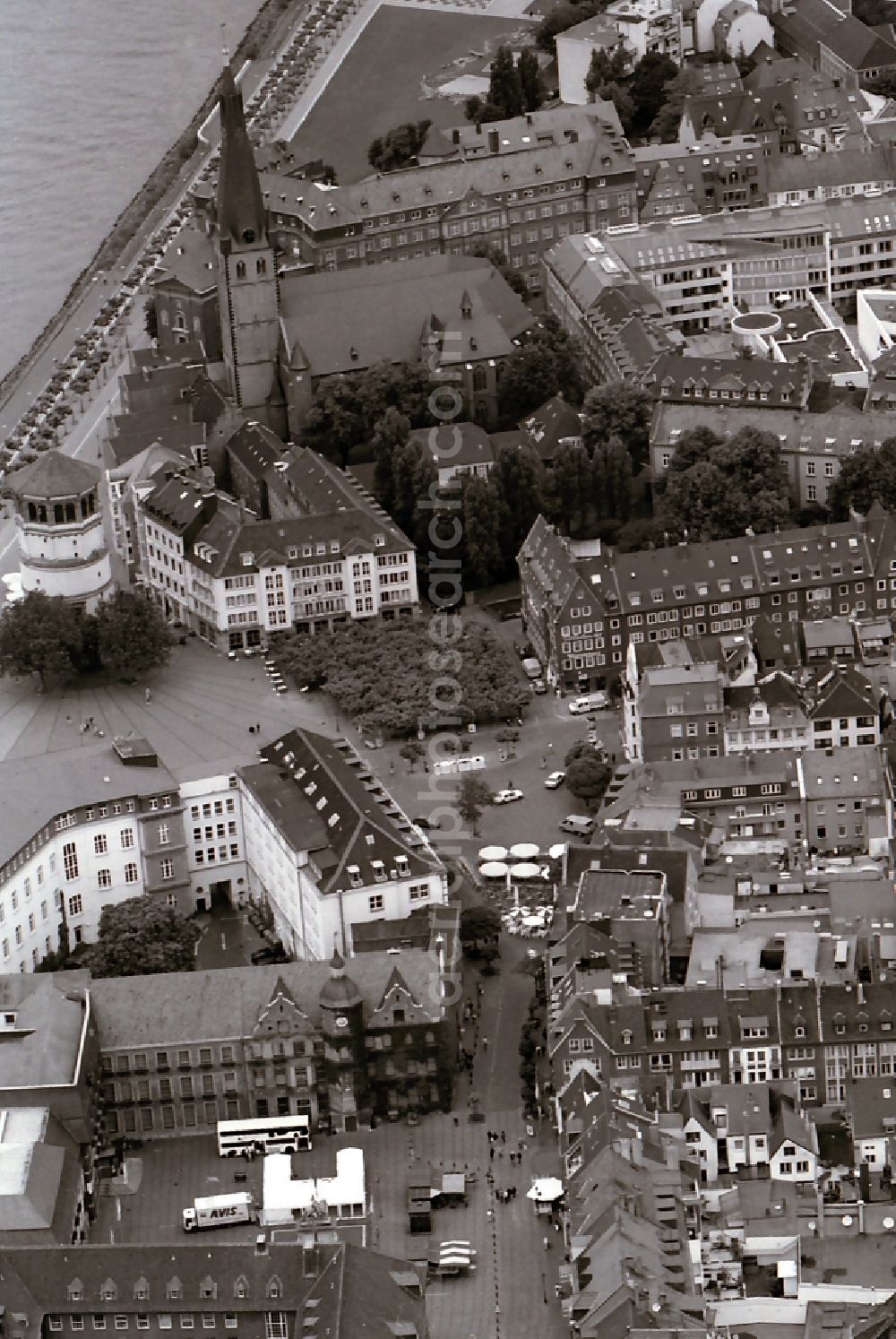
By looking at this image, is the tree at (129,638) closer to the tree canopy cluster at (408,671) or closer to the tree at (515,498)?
the tree canopy cluster at (408,671)

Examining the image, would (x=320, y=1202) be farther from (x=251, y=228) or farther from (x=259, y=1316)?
(x=251, y=228)

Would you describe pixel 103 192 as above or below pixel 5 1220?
below

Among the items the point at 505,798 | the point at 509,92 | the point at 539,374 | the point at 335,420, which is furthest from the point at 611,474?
the point at 509,92

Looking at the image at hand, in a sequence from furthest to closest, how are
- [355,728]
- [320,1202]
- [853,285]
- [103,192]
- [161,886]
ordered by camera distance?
[103,192] < [853,285] < [355,728] < [161,886] < [320,1202]

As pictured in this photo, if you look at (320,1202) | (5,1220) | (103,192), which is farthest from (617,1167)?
(103,192)

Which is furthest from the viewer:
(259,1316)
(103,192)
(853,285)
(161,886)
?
(103,192)
